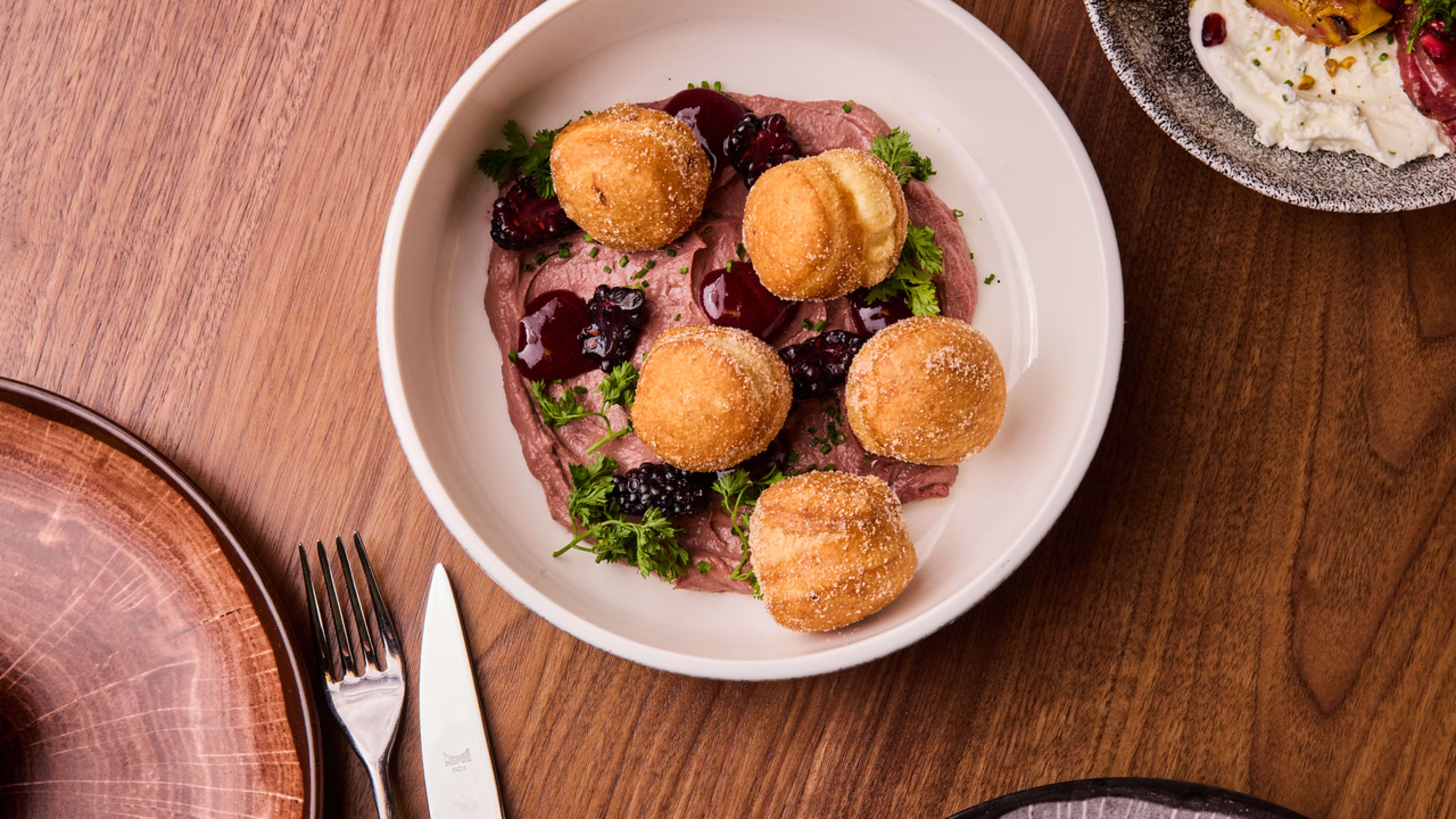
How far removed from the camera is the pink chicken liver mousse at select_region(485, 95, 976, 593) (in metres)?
1.58

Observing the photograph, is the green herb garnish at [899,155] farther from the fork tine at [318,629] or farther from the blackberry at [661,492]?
the fork tine at [318,629]

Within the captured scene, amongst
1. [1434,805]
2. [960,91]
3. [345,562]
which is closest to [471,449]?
[345,562]

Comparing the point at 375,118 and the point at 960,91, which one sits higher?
the point at 375,118

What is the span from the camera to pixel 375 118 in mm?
1657

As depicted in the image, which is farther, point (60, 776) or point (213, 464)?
point (213, 464)

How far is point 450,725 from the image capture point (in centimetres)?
159

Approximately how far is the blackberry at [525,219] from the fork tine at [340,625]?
2.39 feet

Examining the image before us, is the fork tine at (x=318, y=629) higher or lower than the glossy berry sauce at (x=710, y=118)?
higher

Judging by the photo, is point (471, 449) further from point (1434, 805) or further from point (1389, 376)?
point (1434, 805)

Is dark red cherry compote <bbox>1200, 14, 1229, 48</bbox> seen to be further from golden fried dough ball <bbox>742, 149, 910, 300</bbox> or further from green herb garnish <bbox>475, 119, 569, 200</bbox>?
green herb garnish <bbox>475, 119, 569, 200</bbox>

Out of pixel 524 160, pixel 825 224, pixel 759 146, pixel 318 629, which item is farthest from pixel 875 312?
pixel 318 629

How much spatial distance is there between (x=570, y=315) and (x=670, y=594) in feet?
1.95

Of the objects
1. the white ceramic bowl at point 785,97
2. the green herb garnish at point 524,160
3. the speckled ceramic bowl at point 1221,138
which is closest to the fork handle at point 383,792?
the white ceramic bowl at point 785,97

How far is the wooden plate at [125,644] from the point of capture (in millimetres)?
1543
